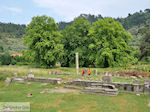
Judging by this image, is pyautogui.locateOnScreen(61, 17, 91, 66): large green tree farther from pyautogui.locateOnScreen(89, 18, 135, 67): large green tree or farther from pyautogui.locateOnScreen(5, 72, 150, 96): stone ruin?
pyautogui.locateOnScreen(5, 72, 150, 96): stone ruin

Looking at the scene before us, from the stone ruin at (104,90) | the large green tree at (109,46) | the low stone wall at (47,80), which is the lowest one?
the stone ruin at (104,90)

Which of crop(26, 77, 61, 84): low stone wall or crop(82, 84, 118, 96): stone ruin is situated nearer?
crop(82, 84, 118, 96): stone ruin

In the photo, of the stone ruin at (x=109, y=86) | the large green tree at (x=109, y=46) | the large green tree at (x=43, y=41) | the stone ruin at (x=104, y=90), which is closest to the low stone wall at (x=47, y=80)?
the stone ruin at (x=109, y=86)

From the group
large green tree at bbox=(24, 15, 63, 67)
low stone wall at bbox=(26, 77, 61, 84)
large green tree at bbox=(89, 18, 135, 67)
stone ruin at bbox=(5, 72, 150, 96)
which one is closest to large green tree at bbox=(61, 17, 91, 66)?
large green tree at bbox=(89, 18, 135, 67)

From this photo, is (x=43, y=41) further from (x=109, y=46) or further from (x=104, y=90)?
(x=104, y=90)

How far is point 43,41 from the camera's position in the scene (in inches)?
1094

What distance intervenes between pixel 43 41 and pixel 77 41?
830 cm

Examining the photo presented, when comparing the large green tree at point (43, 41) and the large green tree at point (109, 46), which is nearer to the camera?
the large green tree at point (43, 41)

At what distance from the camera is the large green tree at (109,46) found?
2764 centimetres

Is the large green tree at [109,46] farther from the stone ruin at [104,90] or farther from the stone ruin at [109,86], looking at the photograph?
the stone ruin at [104,90]

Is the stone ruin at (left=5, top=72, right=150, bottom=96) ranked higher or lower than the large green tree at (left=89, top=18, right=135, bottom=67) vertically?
lower

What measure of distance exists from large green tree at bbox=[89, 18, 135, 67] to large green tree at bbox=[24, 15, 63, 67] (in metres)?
7.17

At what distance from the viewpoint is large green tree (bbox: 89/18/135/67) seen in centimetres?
2764

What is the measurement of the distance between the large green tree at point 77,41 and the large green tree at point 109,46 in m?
2.38
